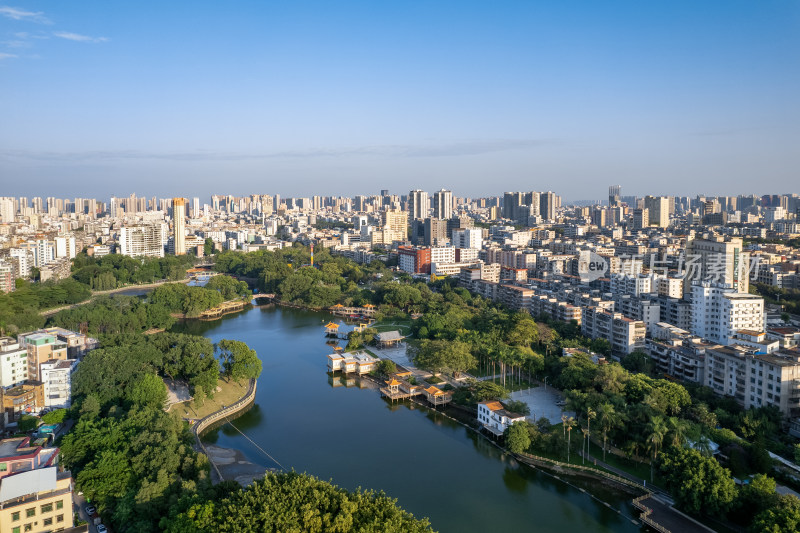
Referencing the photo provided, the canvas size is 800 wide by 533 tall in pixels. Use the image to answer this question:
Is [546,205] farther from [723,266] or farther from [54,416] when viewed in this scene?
[54,416]

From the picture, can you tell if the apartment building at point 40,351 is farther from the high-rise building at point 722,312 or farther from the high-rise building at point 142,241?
the high-rise building at point 142,241

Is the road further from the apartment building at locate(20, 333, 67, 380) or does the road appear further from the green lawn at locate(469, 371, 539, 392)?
the green lawn at locate(469, 371, 539, 392)

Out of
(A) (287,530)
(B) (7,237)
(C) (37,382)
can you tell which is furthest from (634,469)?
(B) (7,237)

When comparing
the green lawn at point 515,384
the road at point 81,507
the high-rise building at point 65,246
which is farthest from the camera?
the high-rise building at point 65,246

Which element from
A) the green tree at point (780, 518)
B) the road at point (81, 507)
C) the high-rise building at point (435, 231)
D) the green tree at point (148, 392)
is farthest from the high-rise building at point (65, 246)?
the green tree at point (780, 518)

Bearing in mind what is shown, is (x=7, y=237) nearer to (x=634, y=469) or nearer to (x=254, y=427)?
(x=254, y=427)

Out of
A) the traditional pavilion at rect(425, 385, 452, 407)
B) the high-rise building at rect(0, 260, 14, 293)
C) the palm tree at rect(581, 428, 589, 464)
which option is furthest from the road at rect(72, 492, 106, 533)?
the high-rise building at rect(0, 260, 14, 293)
